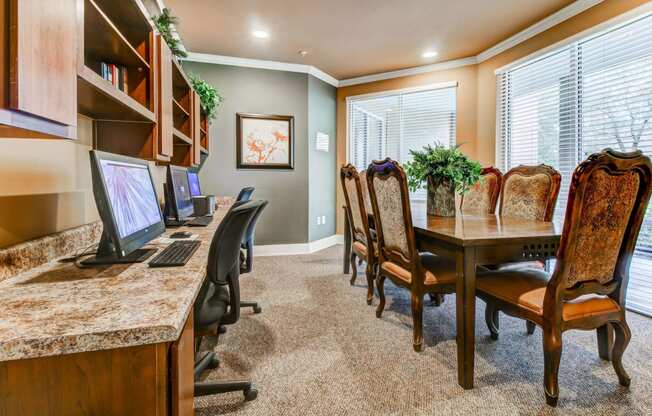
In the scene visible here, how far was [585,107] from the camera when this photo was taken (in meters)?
2.98

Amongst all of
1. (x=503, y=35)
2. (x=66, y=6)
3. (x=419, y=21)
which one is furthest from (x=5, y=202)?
(x=503, y=35)

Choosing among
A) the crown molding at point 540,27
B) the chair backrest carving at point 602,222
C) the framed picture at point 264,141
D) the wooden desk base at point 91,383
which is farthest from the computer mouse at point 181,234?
the crown molding at point 540,27

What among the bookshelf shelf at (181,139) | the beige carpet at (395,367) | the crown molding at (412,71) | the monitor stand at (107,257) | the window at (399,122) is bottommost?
the beige carpet at (395,367)

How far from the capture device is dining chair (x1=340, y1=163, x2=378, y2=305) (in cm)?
256

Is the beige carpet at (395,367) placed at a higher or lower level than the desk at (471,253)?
lower

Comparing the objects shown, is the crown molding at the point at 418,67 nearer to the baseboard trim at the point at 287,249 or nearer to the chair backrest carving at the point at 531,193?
the chair backrest carving at the point at 531,193

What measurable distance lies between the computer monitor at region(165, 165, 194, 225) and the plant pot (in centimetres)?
183

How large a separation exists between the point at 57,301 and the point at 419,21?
3668mm

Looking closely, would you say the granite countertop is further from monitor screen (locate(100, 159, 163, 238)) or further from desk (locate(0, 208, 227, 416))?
monitor screen (locate(100, 159, 163, 238))

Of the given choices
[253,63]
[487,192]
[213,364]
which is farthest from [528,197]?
[253,63]

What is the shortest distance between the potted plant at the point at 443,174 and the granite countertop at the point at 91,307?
173 centimetres

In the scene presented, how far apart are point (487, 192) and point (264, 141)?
2.85 meters

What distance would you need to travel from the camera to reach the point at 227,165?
14.3 feet

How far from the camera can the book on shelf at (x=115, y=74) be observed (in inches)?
62.3
